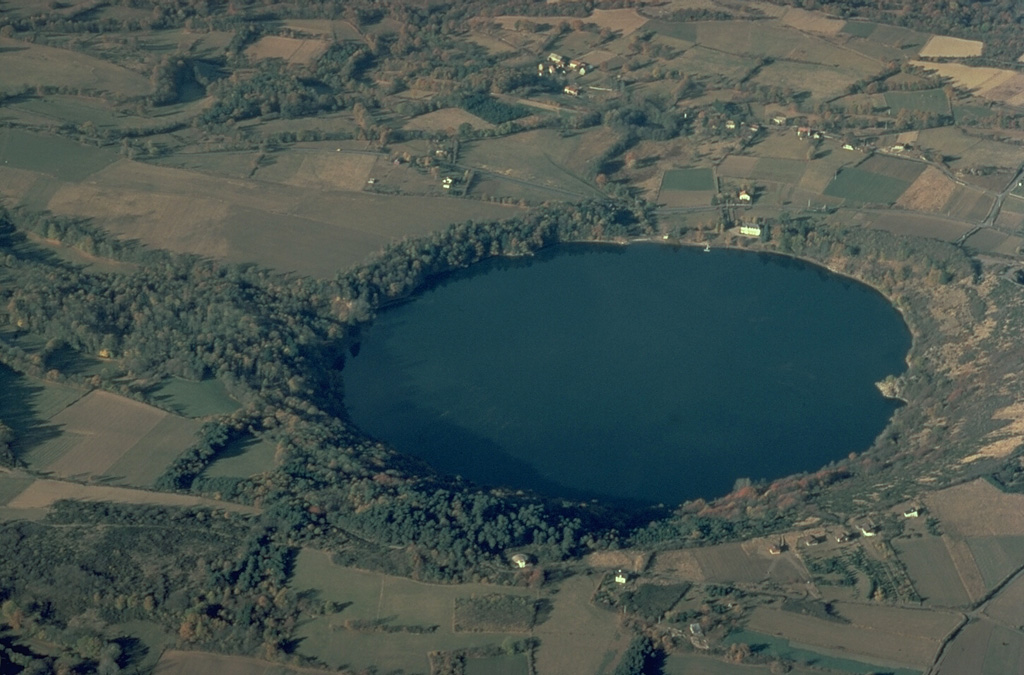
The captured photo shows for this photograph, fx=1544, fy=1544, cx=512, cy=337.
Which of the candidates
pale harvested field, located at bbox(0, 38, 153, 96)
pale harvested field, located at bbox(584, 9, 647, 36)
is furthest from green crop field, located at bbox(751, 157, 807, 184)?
pale harvested field, located at bbox(0, 38, 153, 96)

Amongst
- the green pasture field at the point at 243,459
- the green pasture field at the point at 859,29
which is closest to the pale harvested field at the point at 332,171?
the green pasture field at the point at 243,459

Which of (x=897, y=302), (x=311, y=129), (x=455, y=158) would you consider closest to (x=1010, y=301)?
(x=897, y=302)

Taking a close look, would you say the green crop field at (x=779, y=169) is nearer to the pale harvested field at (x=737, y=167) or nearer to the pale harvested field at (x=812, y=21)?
the pale harvested field at (x=737, y=167)

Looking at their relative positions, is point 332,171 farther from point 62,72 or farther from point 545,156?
point 62,72

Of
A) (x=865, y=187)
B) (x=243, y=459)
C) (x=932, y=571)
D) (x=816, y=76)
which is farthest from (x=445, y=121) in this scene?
(x=932, y=571)

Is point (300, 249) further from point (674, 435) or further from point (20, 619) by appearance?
point (20, 619)
